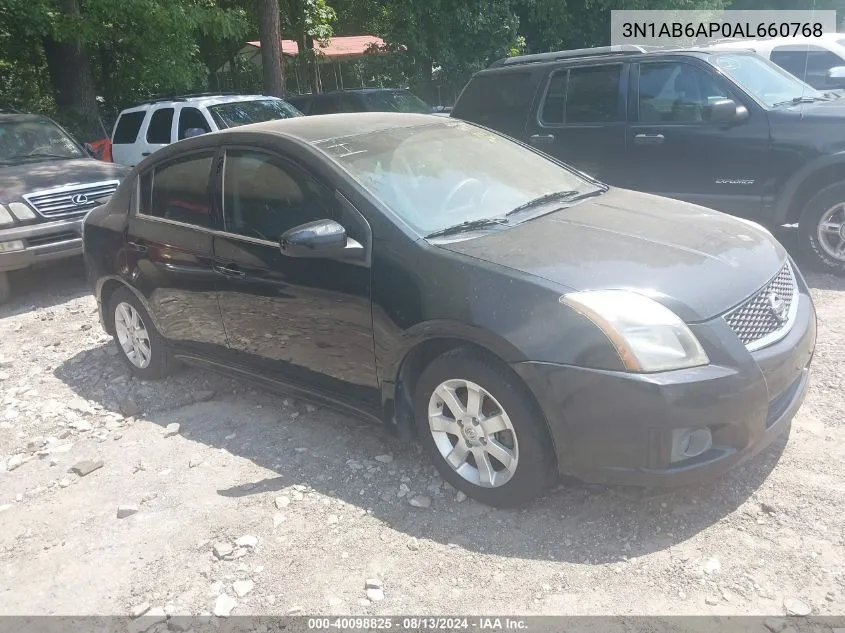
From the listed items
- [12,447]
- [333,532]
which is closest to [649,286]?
[333,532]

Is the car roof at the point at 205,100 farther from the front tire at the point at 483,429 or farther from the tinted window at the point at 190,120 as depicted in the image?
the front tire at the point at 483,429

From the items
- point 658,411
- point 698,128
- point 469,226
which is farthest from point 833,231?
point 658,411

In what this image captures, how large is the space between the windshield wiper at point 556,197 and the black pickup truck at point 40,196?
5.56 meters

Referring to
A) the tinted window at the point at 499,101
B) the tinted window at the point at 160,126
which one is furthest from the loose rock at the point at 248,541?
the tinted window at the point at 160,126

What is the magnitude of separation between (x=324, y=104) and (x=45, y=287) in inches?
261

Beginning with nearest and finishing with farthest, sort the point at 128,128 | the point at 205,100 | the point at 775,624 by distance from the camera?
the point at 775,624, the point at 205,100, the point at 128,128

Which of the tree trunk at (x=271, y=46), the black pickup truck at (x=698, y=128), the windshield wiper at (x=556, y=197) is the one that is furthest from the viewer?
the tree trunk at (x=271, y=46)

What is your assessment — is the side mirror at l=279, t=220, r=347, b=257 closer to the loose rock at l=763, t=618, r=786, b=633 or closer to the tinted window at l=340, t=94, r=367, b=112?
the loose rock at l=763, t=618, r=786, b=633

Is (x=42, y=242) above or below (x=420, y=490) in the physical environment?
above

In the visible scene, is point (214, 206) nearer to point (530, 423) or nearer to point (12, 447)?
point (12, 447)

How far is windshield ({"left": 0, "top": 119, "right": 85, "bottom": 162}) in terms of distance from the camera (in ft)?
28.9

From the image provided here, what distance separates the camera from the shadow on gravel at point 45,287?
7734 millimetres

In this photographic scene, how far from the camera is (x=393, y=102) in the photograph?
13539 mm

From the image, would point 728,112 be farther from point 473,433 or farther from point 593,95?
point 473,433
